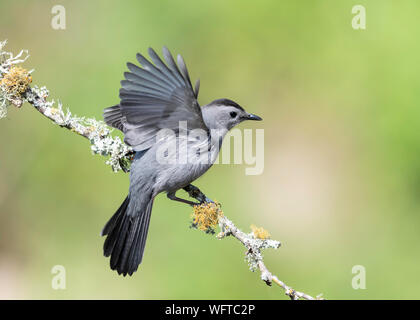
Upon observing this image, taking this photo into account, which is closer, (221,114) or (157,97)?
(157,97)

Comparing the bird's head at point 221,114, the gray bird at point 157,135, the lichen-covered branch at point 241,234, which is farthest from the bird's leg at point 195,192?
the bird's head at point 221,114

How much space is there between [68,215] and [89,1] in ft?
7.96

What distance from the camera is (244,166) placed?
252 inches

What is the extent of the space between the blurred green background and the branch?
1941 mm

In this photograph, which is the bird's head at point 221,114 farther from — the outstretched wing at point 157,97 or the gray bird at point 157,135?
the outstretched wing at point 157,97

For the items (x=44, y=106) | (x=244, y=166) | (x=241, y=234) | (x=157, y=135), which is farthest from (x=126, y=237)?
(x=244, y=166)

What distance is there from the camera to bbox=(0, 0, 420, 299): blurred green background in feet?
19.0

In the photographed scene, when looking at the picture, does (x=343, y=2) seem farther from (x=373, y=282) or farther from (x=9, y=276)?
(x=9, y=276)

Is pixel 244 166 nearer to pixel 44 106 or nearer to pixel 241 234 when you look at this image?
pixel 241 234

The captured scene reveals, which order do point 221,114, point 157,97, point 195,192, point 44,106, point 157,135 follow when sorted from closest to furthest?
point 157,97, point 44,106, point 157,135, point 195,192, point 221,114

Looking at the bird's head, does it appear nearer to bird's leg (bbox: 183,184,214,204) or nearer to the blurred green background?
bird's leg (bbox: 183,184,214,204)

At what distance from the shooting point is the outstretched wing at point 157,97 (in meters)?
3.68

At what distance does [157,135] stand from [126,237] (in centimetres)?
85

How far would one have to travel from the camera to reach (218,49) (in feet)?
21.9
